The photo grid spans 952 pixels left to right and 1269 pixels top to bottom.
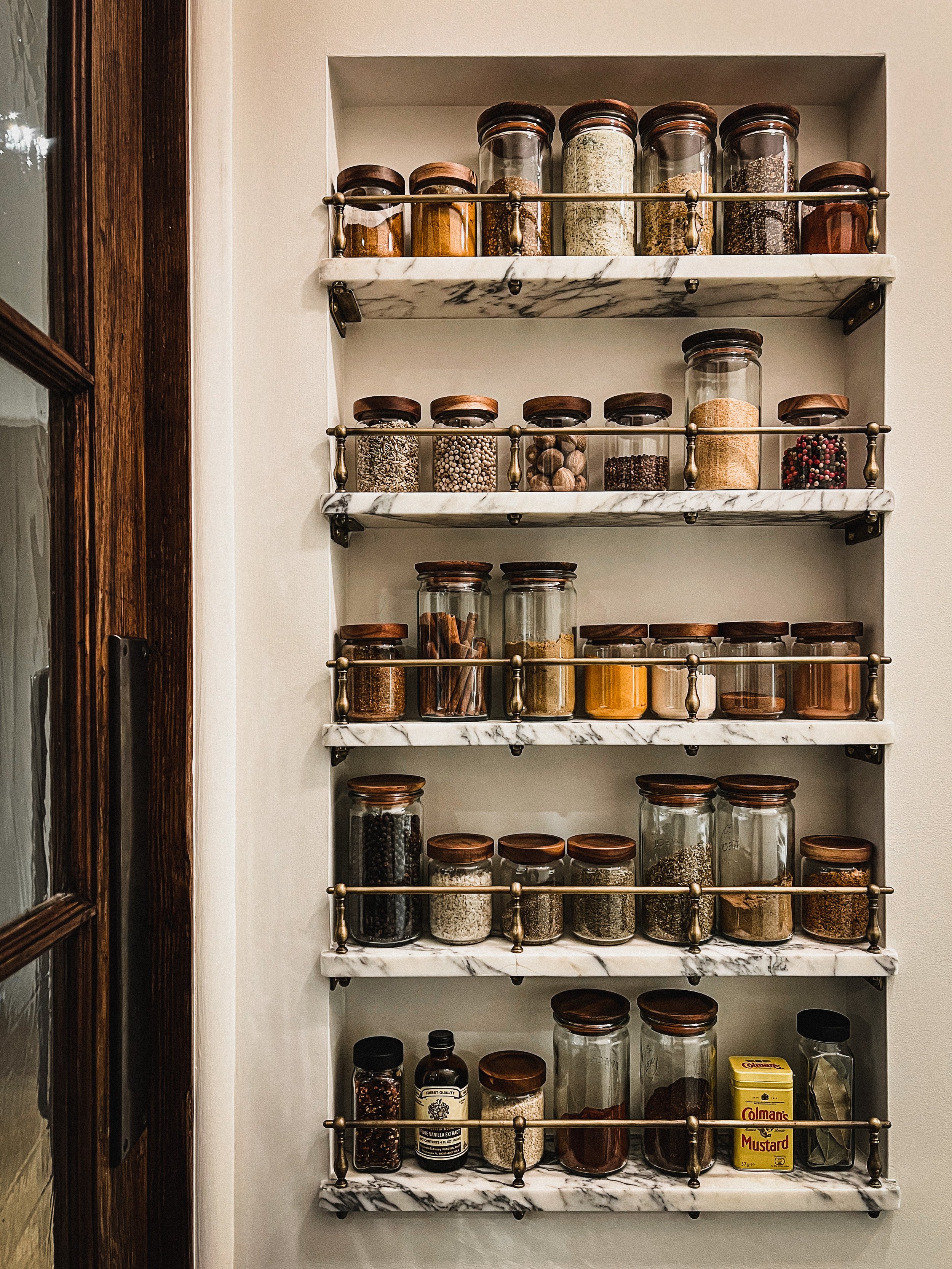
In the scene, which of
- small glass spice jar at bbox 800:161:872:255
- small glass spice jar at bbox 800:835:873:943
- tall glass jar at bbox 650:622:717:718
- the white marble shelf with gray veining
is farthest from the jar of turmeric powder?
small glass spice jar at bbox 800:161:872:255

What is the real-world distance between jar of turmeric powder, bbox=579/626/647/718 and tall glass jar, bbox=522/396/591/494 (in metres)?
0.21

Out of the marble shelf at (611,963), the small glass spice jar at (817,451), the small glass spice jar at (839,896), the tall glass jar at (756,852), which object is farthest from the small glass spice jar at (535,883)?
the small glass spice jar at (817,451)

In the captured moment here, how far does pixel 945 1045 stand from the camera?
127 centimetres

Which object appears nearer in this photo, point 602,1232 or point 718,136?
point 602,1232

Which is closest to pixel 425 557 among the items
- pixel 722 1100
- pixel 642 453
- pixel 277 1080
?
pixel 642 453

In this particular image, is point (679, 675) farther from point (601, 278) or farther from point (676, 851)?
point (601, 278)

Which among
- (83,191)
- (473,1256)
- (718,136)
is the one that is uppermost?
(718,136)

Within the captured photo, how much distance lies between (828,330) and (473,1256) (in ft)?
4.90

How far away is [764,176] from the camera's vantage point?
4.27 ft

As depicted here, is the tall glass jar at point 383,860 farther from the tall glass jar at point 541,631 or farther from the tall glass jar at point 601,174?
the tall glass jar at point 601,174

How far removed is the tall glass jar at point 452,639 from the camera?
1.29 m

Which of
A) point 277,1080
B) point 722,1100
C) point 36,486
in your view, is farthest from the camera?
point 722,1100

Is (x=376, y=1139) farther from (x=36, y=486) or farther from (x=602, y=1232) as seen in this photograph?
(x=36, y=486)

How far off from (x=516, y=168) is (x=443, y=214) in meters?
0.13
